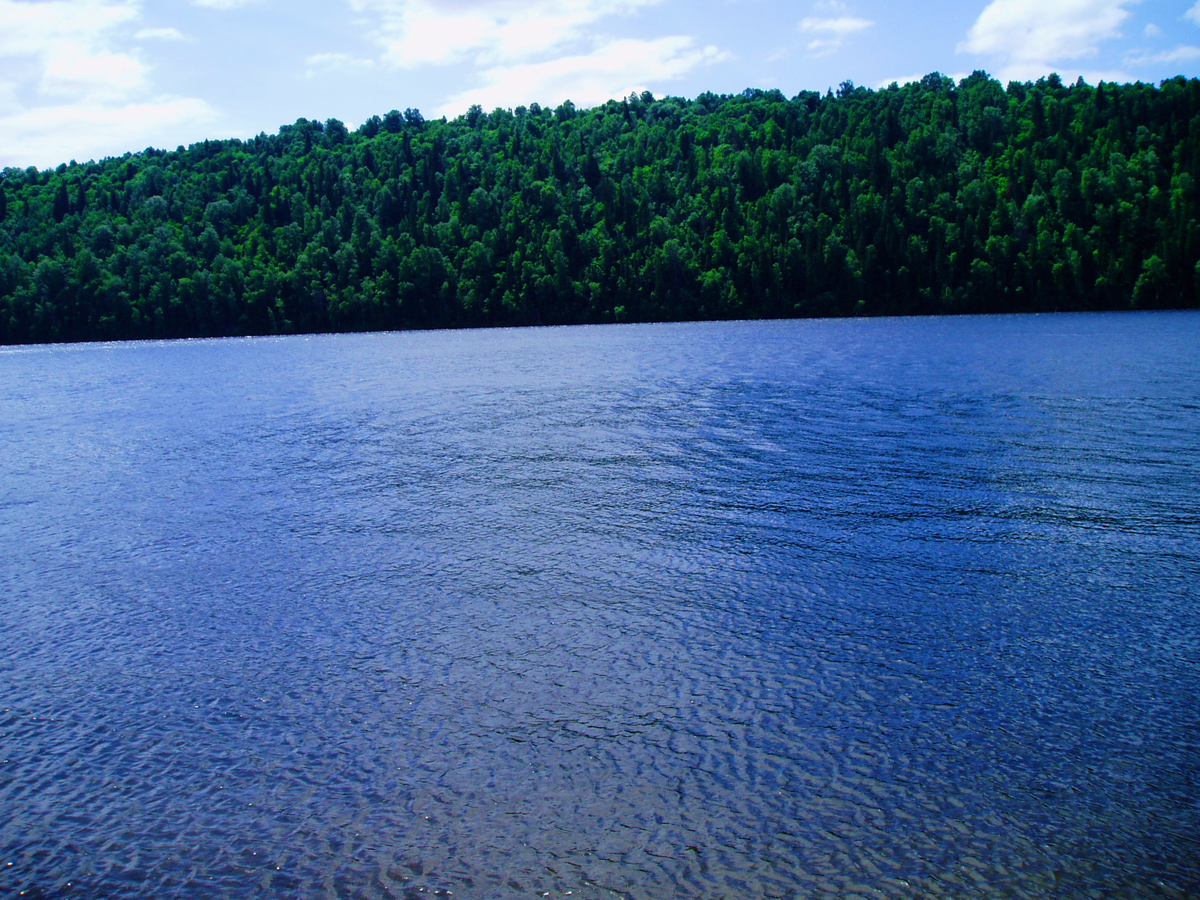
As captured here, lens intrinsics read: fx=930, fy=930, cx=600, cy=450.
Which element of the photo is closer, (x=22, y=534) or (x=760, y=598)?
(x=760, y=598)

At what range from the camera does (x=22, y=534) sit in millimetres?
24266

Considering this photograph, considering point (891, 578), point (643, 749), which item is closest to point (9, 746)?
point (643, 749)

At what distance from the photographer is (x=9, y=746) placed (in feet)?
39.1

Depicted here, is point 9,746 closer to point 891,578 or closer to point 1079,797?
point 1079,797

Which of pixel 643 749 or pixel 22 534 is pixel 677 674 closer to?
pixel 643 749

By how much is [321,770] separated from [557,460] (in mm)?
22151

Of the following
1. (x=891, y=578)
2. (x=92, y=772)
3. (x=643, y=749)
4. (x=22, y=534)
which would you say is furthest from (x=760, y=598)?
(x=22, y=534)

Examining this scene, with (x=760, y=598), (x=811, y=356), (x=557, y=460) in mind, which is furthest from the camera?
(x=811, y=356)

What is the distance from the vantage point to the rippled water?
30.4 feet

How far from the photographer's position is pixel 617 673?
13703mm

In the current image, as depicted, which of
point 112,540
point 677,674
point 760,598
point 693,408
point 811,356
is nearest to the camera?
point 677,674

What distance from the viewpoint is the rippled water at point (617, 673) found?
9258mm

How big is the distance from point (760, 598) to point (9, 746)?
1166 centimetres

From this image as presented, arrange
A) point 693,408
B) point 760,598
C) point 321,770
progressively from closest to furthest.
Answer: point 321,770, point 760,598, point 693,408
